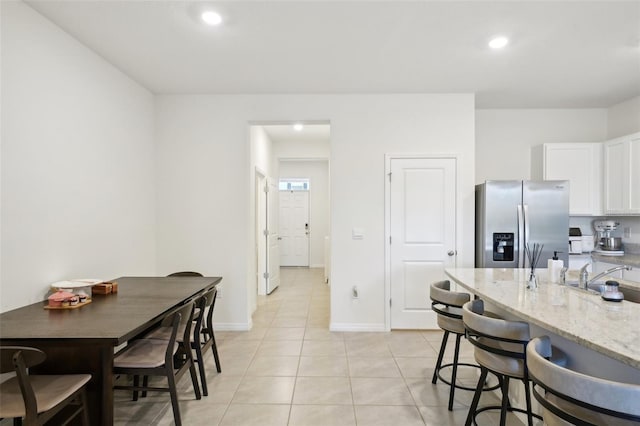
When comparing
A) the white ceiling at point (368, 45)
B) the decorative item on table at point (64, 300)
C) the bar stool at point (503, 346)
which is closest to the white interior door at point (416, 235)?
the white ceiling at point (368, 45)

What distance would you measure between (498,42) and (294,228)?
664 centimetres

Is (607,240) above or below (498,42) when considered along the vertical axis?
below

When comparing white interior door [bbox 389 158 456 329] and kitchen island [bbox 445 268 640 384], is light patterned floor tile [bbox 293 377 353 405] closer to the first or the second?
kitchen island [bbox 445 268 640 384]

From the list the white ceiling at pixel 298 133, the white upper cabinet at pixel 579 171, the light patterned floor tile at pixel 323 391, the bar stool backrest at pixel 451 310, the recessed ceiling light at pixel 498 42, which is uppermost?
the white ceiling at pixel 298 133

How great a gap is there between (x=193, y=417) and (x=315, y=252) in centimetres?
648

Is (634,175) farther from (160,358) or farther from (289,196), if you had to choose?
(289,196)

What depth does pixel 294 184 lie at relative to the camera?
8664mm

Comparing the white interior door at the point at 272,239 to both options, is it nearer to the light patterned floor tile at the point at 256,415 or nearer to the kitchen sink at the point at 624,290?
the light patterned floor tile at the point at 256,415

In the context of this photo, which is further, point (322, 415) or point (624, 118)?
point (624, 118)

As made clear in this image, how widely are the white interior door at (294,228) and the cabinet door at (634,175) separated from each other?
6.21 m

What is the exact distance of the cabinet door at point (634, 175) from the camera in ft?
12.3

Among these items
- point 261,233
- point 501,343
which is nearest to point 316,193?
point 261,233

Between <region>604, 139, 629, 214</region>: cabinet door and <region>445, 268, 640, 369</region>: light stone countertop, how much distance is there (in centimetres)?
247

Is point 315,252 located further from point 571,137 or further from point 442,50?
point 442,50
